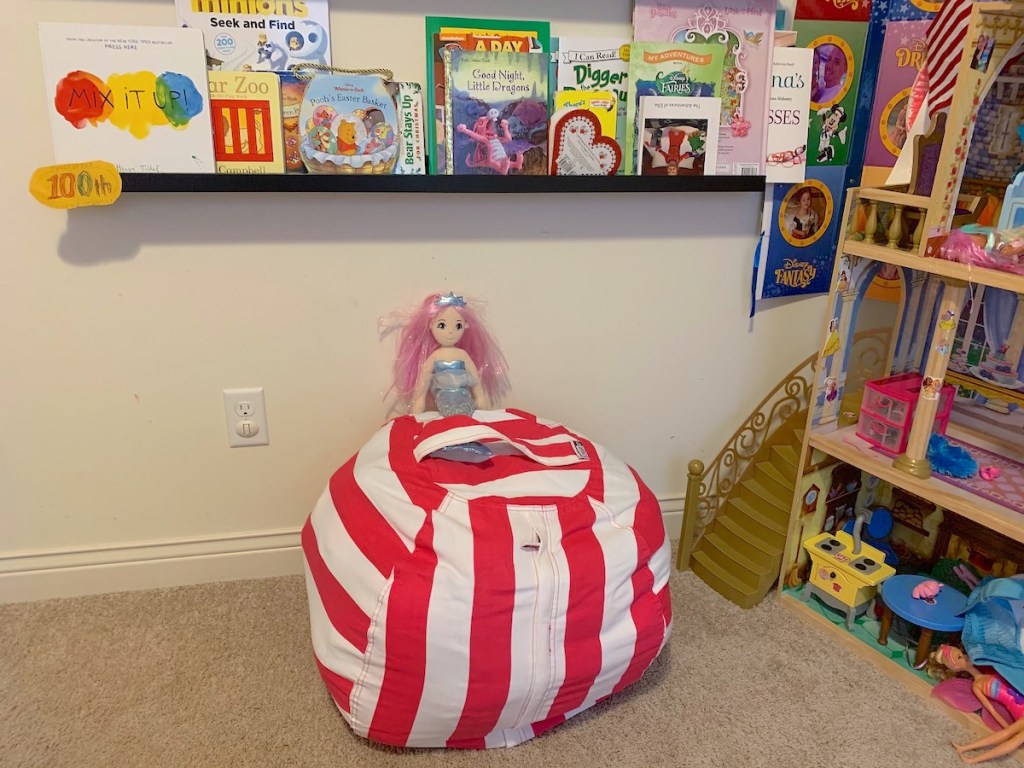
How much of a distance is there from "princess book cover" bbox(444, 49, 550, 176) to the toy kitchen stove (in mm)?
846

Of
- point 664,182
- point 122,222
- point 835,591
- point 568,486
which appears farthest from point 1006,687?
point 122,222

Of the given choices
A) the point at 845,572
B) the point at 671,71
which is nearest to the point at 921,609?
the point at 845,572

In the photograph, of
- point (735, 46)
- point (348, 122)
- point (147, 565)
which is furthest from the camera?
point (147, 565)

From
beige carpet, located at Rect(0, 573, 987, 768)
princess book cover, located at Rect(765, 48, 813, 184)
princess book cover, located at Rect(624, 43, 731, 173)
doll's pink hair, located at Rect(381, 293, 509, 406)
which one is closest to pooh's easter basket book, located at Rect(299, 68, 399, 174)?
doll's pink hair, located at Rect(381, 293, 509, 406)

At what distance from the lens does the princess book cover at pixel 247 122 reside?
1.23 m

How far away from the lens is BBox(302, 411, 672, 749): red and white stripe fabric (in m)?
1.06

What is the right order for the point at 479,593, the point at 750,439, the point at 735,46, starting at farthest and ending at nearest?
1. the point at 750,439
2. the point at 735,46
3. the point at 479,593

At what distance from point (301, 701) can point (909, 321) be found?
1.26 metres

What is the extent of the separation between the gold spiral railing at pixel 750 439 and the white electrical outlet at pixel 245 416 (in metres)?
0.86

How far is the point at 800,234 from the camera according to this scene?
1575 mm

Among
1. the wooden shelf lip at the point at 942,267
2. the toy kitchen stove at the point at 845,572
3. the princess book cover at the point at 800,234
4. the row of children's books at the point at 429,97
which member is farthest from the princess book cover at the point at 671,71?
the toy kitchen stove at the point at 845,572

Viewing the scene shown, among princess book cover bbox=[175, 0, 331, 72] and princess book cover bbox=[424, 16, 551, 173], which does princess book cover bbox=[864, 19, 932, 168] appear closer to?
princess book cover bbox=[424, 16, 551, 173]

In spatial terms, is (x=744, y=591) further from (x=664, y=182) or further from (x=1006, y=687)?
(x=664, y=182)

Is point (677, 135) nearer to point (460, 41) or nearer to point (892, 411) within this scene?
point (460, 41)
